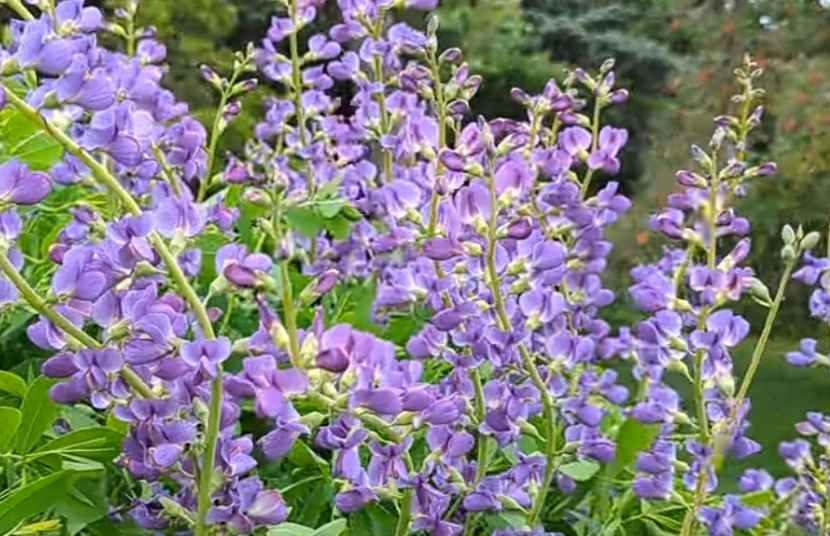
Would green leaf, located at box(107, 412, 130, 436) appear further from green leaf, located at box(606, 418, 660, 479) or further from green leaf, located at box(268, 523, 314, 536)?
green leaf, located at box(606, 418, 660, 479)

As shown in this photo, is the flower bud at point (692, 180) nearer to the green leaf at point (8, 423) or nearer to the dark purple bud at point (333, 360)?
the dark purple bud at point (333, 360)

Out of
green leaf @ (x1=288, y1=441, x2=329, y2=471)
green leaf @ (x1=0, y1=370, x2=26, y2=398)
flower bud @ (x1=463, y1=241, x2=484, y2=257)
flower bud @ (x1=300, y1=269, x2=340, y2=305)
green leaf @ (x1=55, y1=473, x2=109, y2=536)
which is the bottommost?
green leaf @ (x1=288, y1=441, x2=329, y2=471)

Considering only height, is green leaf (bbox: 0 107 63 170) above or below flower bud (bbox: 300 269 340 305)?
below

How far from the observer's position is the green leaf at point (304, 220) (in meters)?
0.98

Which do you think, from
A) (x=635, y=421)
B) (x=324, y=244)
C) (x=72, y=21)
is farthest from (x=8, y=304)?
(x=324, y=244)

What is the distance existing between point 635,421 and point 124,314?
450 mm

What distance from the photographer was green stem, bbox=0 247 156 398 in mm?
573

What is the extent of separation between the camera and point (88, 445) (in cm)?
69

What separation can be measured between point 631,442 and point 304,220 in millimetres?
335

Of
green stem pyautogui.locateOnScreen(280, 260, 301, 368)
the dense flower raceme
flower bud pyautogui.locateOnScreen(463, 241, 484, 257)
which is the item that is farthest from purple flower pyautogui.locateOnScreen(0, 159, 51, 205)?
flower bud pyautogui.locateOnScreen(463, 241, 484, 257)

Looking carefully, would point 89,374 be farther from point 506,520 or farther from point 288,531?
point 506,520

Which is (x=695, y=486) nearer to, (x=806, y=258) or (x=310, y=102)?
(x=806, y=258)

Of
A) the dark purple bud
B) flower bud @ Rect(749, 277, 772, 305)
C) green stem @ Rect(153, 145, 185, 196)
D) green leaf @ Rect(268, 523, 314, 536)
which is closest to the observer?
the dark purple bud

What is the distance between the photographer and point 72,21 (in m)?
0.71
